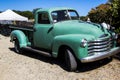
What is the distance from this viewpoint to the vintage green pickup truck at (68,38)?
24.7ft

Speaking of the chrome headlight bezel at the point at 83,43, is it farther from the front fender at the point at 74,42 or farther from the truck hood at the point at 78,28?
the truck hood at the point at 78,28

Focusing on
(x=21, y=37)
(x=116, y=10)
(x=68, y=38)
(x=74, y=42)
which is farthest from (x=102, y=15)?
(x=74, y=42)

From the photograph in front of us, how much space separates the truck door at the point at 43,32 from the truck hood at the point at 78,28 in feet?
1.28

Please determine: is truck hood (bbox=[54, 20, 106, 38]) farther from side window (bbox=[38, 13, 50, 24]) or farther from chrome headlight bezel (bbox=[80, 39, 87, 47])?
side window (bbox=[38, 13, 50, 24])

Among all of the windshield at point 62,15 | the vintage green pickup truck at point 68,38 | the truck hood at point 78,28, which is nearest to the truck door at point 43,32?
the vintage green pickup truck at point 68,38

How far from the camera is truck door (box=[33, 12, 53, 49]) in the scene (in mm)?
9086

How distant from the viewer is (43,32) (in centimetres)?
937

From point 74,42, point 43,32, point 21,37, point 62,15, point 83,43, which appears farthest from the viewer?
point 21,37

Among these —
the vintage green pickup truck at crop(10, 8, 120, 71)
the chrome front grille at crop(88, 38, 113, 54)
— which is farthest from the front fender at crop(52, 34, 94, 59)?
the chrome front grille at crop(88, 38, 113, 54)

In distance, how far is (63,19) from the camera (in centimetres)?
931

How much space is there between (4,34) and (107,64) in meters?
15.3

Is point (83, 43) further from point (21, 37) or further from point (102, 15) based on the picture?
point (102, 15)

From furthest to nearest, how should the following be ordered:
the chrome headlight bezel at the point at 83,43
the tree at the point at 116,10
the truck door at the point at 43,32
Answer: the tree at the point at 116,10 < the truck door at the point at 43,32 < the chrome headlight bezel at the point at 83,43

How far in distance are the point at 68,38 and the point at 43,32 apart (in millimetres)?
1725
